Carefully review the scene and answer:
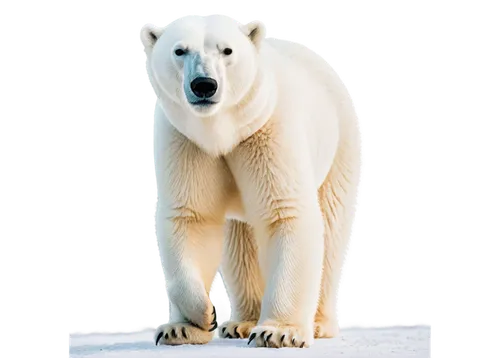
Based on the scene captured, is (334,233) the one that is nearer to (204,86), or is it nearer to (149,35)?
(204,86)

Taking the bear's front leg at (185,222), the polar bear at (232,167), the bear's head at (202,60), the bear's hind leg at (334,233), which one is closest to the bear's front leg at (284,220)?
the polar bear at (232,167)

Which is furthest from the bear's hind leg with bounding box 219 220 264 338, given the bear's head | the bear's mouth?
the bear's mouth

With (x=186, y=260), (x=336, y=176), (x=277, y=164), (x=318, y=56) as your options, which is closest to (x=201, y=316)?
(x=186, y=260)

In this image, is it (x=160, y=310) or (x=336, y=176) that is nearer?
(x=336, y=176)

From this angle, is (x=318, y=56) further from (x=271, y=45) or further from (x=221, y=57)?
(x=221, y=57)

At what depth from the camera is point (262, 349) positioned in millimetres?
6598

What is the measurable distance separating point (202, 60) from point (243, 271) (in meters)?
1.95

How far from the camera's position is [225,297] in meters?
8.80

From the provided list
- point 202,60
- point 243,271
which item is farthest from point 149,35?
point 243,271

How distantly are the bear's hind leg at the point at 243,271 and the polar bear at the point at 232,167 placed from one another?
548 millimetres

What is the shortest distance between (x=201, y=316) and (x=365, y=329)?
167cm

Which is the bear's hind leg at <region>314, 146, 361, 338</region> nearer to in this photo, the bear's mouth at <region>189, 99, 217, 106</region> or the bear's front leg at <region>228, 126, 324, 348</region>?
the bear's front leg at <region>228, 126, 324, 348</region>

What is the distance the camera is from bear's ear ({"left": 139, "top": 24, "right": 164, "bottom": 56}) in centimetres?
682

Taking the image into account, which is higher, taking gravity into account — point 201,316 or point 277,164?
point 277,164
